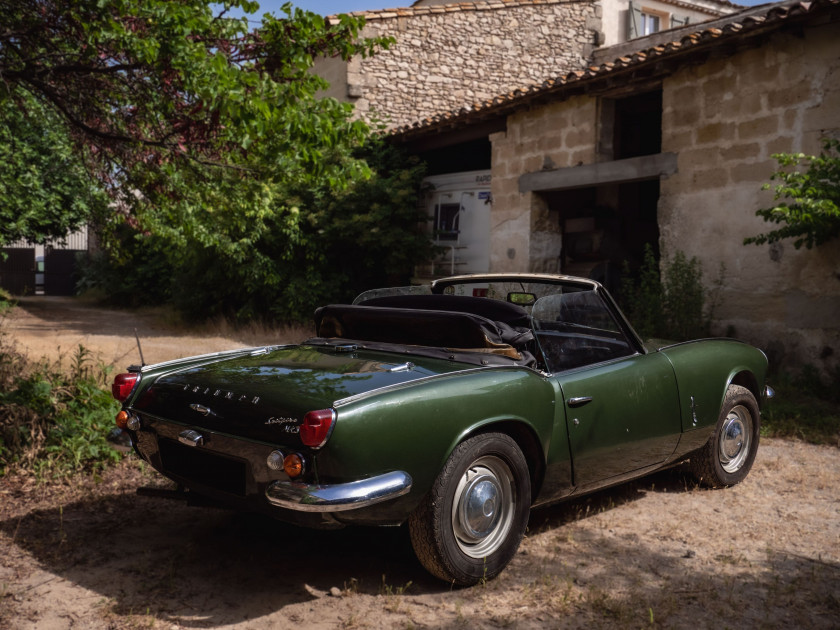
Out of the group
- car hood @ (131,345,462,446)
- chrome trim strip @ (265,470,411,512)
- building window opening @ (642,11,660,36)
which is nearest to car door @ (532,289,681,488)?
car hood @ (131,345,462,446)

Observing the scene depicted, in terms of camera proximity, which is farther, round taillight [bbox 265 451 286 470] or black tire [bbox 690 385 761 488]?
black tire [bbox 690 385 761 488]

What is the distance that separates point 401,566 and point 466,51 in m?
14.9

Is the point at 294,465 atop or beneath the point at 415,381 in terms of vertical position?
beneath

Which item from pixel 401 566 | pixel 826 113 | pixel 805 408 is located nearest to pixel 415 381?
pixel 401 566

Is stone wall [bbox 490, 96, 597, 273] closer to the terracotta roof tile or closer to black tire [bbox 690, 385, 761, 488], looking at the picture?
the terracotta roof tile

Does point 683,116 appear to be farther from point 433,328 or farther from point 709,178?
point 433,328

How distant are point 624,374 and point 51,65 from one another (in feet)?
17.0

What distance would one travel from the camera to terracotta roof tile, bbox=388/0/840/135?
8.23 m

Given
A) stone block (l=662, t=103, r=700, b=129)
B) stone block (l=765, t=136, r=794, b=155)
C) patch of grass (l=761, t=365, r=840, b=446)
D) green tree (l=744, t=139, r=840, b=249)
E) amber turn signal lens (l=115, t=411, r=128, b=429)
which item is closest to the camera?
amber turn signal lens (l=115, t=411, r=128, b=429)

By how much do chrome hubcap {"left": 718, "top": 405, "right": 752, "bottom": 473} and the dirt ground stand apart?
0.17 meters

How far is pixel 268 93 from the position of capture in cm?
558

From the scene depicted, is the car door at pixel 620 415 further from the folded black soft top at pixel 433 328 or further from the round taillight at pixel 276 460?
the round taillight at pixel 276 460

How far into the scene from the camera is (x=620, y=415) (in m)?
3.80

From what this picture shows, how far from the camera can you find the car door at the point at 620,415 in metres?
3.62
